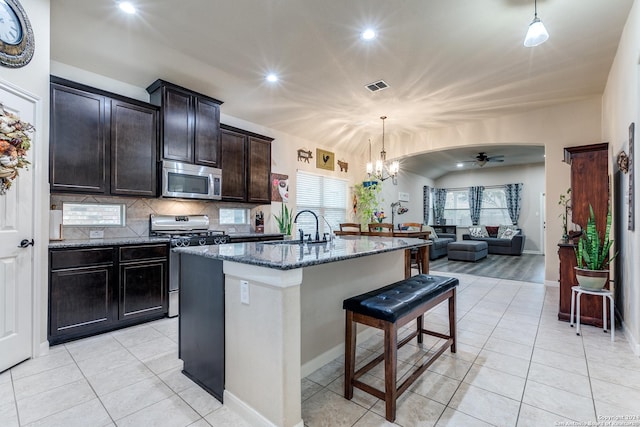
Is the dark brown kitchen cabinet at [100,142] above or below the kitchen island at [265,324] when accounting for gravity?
above

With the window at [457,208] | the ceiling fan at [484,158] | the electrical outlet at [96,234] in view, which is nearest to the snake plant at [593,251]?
the electrical outlet at [96,234]

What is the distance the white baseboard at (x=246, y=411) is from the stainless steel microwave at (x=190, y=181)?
2.55 metres

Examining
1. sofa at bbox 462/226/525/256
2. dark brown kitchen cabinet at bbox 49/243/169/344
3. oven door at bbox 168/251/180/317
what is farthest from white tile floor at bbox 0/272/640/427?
sofa at bbox 462/226/525/256

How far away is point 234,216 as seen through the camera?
4.86m

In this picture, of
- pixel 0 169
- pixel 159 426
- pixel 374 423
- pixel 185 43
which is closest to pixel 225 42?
pixel 185 43

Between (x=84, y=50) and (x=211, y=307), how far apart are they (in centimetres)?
298

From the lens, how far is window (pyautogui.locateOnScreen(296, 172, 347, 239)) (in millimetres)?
5984

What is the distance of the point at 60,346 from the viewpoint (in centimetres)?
266

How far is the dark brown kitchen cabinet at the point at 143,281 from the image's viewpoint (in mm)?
3037

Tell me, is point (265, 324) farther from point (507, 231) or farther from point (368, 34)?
point (507, 231)

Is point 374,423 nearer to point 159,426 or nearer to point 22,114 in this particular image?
point 159,426

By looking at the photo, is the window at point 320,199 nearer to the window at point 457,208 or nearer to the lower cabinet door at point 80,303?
the lower cabinet door at point 80,303

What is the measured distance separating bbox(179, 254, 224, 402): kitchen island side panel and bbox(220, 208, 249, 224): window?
249 centimetres

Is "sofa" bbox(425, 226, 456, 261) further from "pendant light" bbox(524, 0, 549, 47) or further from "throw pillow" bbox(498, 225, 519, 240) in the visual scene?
"pendant light" bbox(524, 0, 549, 47)
